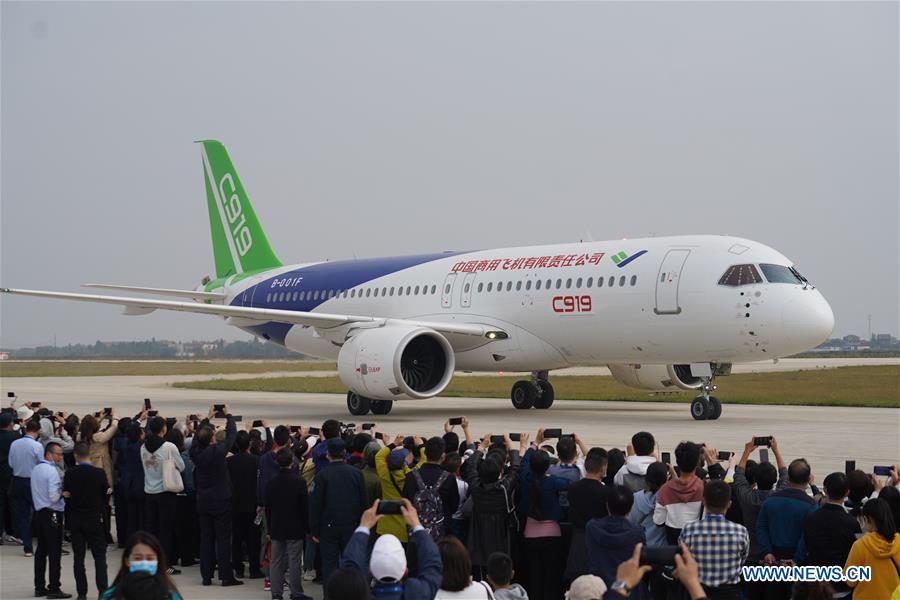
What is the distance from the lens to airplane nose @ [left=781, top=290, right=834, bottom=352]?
1938 centimetres

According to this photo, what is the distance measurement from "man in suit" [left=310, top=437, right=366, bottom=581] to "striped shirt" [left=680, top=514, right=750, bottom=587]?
2727mm

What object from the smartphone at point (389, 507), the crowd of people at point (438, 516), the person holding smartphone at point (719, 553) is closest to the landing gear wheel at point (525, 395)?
the crowd of people at point (438, 516)

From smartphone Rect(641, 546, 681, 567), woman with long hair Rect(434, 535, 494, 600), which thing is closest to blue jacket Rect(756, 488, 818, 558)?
smartphone Rect(641, 546, 681, 567)

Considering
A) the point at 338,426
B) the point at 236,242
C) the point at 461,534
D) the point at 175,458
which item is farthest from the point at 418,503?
the point at 236,242

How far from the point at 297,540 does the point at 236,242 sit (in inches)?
953

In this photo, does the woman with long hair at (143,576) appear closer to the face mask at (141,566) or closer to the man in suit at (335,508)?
the face mask at (141,566)

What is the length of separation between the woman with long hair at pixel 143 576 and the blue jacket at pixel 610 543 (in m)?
2.49

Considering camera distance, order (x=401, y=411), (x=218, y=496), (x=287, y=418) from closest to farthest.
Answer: (x=218, y=496) → (x=287, y=418) → (x=401, y=411)

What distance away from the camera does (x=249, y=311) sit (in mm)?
24453

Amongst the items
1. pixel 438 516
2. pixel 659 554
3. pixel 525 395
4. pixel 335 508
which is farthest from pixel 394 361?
pixel 659 554

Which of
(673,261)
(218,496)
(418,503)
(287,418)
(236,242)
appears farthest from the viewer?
(236,242)

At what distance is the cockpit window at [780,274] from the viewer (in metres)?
19.7

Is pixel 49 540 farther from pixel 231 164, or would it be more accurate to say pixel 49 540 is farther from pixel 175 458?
pixel 231 164

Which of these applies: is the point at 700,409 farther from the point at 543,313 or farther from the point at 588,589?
the point at 588,589
